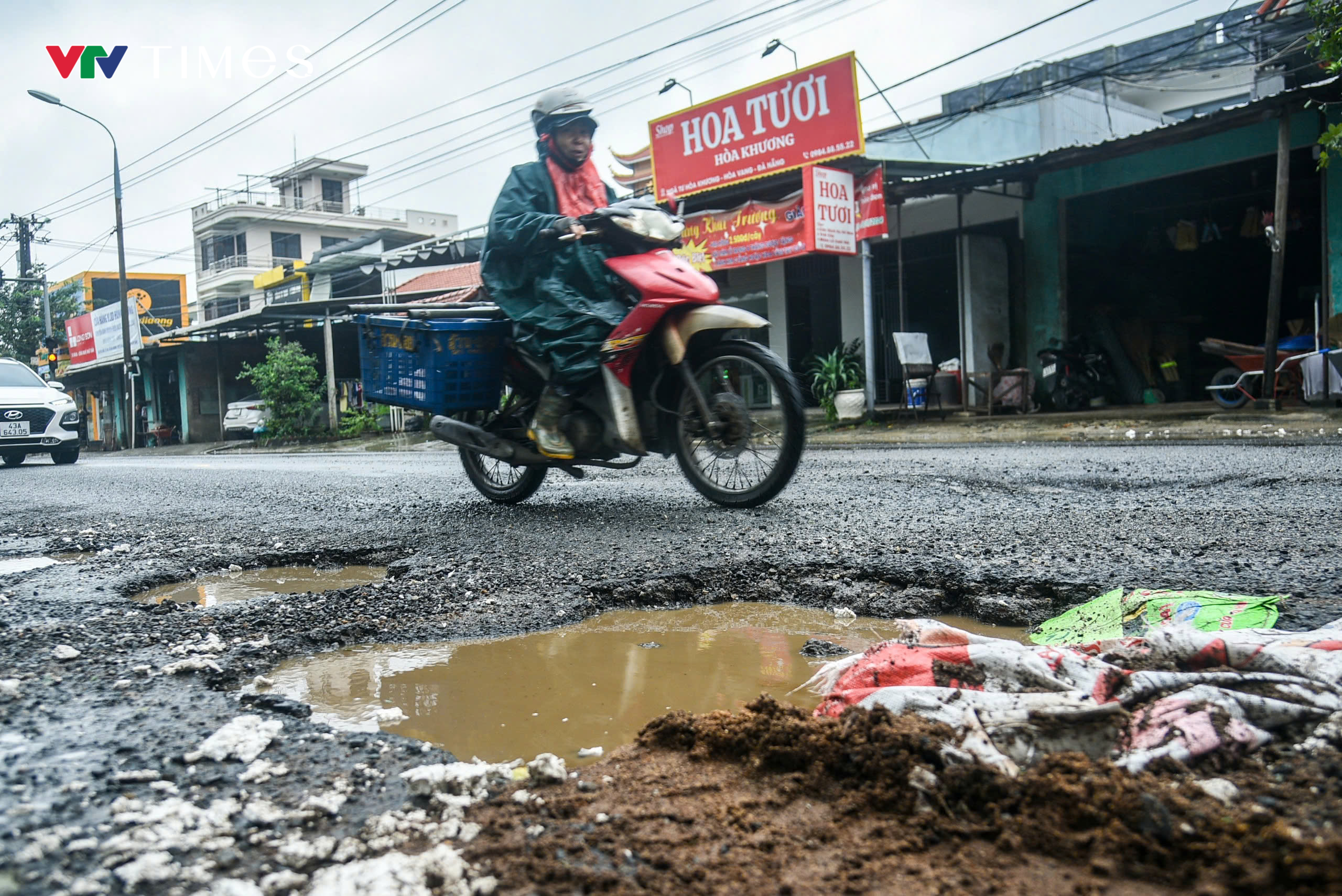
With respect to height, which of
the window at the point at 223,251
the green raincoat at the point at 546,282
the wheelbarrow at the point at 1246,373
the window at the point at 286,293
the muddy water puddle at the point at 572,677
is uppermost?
the window at the point at 223,251

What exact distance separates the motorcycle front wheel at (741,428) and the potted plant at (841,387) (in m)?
8.21

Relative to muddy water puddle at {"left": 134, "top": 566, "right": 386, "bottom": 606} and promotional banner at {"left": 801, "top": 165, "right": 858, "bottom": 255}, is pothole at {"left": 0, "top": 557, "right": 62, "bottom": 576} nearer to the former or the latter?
muddy water puddle at {"left": 134, "top": 566, "right": 386, "bottom": 606}

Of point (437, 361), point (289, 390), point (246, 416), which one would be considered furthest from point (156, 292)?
point (437, 361)

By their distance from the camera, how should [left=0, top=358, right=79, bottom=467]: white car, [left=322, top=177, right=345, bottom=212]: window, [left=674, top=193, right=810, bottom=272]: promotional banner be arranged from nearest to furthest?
[left=0, top=358, right=79, bottom=467]: white car, [left=674, top=193, right=810, bottom=272]: promotional banner, [left=322, top=177, right=345, bottom=212]: window

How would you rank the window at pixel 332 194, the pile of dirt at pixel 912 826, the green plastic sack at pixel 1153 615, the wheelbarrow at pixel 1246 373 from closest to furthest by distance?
1. the pile of dirt at pixel 912 826
2. the green plastic sack at pixel 1153 615
3. the wheelbarrow at pixel 1246 373
4. the window at pixel 332 194

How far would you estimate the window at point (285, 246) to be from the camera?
139 feet

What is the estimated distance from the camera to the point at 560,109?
397 centimetres

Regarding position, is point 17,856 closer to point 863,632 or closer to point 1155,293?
point 863,632

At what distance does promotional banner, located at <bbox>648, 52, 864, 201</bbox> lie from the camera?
11.3 metres

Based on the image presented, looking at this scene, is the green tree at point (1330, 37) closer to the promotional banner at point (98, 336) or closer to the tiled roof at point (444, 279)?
the tiled roof at point (444, 279)

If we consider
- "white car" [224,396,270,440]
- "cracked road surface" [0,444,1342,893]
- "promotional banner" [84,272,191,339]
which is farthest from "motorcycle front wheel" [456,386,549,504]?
"promotional banner" [84,272,191,339]

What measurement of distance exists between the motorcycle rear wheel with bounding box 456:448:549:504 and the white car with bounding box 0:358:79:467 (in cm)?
900

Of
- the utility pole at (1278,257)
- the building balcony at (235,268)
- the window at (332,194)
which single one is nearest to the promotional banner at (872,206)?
the utility pole at (1278,257)

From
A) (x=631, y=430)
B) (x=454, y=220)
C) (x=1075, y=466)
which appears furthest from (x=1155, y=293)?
(x=454, y=220)
